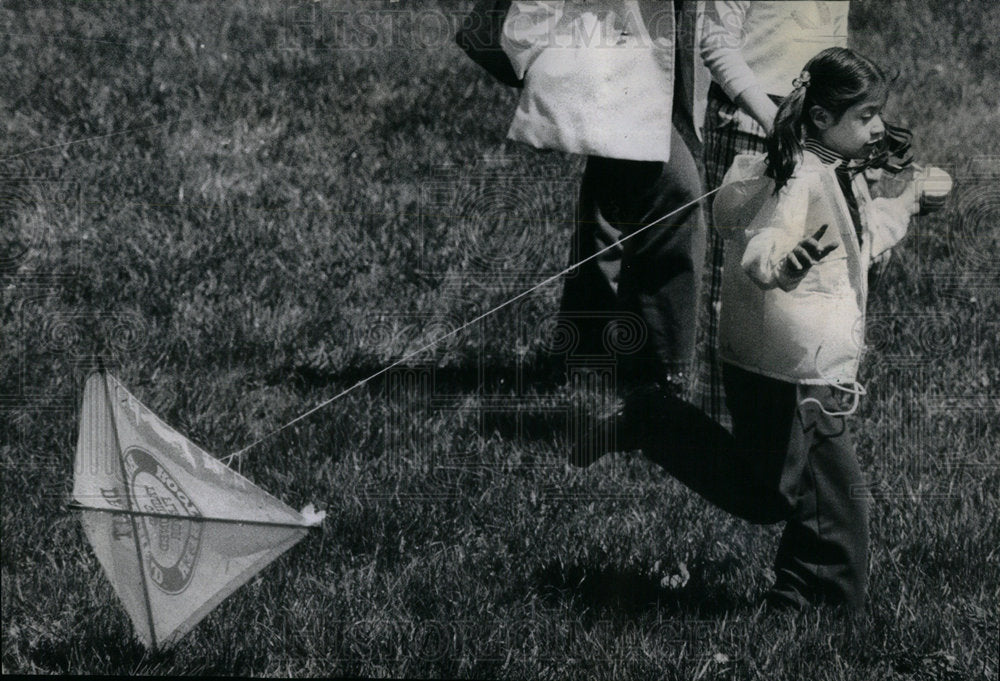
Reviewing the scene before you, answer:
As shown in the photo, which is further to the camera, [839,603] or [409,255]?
[409,255]

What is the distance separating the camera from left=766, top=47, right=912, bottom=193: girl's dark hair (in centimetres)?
306

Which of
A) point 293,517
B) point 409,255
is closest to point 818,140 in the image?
point 409,255

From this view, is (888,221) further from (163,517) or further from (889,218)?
(163,517)

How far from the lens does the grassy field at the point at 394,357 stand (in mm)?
3193

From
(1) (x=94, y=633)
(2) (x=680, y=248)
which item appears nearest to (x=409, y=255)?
(2) (x=680, y=248)

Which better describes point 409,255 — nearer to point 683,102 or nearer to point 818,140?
point 683,102

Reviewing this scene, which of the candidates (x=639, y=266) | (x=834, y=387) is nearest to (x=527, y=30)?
(x=639, y=266)

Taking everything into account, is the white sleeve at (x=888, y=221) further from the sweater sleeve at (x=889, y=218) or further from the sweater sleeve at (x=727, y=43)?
the sweater sleeve at (x=727, y=43)

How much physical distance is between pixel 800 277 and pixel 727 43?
61 centimetres

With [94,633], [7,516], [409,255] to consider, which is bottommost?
[94,633]

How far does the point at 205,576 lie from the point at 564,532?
3.03 ft

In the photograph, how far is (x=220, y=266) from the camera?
11.6 ft

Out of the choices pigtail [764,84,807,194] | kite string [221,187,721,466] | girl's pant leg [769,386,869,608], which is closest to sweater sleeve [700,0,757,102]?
pigtail [764,84,807,194]

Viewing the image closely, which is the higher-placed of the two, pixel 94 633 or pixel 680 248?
pixel 680 248
